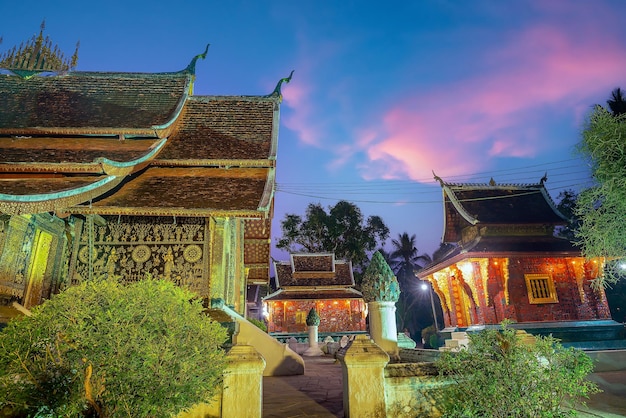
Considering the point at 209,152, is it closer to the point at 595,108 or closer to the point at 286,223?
the point at 595,108

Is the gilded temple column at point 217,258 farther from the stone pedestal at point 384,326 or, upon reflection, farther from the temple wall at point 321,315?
the temple wall at point 321,315

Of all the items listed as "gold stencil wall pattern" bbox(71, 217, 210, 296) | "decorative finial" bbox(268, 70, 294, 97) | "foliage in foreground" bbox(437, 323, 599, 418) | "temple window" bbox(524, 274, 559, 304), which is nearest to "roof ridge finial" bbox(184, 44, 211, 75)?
"decorative finial" bbox(268, 70, 294, 97)

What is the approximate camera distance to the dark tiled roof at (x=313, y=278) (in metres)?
29.1

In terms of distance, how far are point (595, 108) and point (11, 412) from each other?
11678 mm

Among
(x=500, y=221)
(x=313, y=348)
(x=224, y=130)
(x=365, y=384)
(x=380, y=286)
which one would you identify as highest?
(x=224, y=130)

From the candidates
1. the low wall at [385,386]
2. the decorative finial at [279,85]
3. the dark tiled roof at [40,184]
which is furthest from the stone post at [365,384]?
the decorative finial at [279,85]

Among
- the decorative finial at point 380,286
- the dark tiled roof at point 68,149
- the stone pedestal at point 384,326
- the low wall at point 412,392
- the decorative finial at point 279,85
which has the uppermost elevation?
the decorative finial at point 279,85

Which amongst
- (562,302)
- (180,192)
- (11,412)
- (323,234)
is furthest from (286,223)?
(11,412)

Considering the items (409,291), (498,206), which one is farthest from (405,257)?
Answer: (498,206)

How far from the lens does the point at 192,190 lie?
8.69m

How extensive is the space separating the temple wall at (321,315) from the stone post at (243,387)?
2472cm

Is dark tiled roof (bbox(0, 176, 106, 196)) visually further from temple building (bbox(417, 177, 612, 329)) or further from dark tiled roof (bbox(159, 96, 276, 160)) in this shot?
temple building (bbox(417, 177, 612, 329))

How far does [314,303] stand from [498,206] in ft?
54.2

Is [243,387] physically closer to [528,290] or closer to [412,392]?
[412,392]
